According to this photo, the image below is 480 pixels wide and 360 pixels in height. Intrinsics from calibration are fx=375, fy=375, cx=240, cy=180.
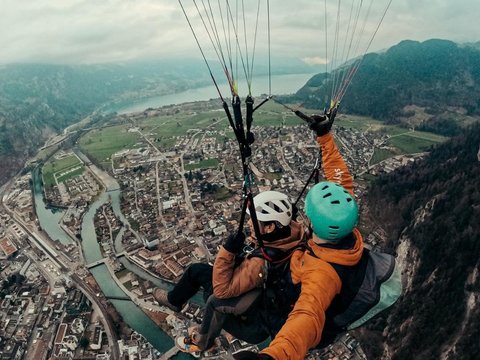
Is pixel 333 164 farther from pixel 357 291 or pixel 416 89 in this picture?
pixel 416 89

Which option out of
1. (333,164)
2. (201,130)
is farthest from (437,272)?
(201,130)

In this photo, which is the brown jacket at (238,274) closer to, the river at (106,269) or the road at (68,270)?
the river at (106,269)

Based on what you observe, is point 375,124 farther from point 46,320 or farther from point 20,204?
point 46,320

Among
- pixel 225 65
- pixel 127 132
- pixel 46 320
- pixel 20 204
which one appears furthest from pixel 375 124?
pixel 225 65

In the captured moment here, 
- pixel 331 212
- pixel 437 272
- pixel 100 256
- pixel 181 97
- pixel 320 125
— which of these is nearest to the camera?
pixel 331 212

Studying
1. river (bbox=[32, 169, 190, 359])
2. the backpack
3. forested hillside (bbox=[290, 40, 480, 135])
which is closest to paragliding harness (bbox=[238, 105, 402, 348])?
the backpack

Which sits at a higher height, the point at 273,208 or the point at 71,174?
the point at 273,208

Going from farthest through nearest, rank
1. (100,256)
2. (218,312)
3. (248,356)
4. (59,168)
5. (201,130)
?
(201,130) → (59,168) → (100,256) → (218,312) → (248,356)
